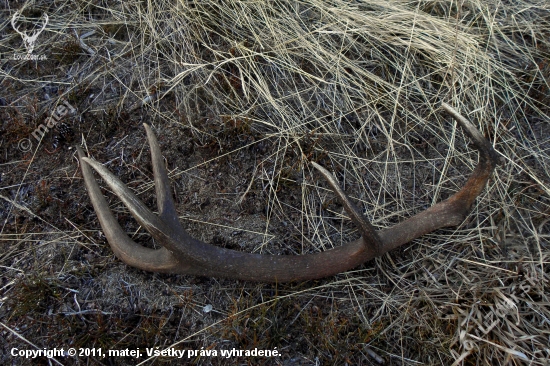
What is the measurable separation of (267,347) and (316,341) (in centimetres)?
22

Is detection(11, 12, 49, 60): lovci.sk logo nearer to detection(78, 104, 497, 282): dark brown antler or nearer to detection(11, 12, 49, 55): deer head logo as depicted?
detection(11, 12, 49, 55): deer head logo

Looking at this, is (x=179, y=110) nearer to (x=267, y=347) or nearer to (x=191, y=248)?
(x=191, y=248)

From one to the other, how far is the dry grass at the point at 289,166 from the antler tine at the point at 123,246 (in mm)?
127

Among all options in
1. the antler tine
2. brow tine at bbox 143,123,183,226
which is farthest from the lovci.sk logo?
brow tine at bbox 143,123,183,226

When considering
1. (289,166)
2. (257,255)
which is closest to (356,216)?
(257,255)

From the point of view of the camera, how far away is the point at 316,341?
2.18 meters

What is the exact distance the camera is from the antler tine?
7.27 ft

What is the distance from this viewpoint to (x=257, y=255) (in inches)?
89.7

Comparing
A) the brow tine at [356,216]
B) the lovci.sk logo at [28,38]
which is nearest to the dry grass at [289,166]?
the lovci.sk logo at [28,38]

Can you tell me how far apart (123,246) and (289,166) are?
0.94m

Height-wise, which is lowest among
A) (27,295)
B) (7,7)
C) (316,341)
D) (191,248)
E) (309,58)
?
(316,341)

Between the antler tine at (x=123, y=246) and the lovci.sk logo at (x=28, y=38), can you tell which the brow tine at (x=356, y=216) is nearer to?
the antler tine at (x=123, y=246)

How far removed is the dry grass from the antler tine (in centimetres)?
13

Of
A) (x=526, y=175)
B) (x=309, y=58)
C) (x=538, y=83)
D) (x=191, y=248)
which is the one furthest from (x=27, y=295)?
(x=538, y=83)
